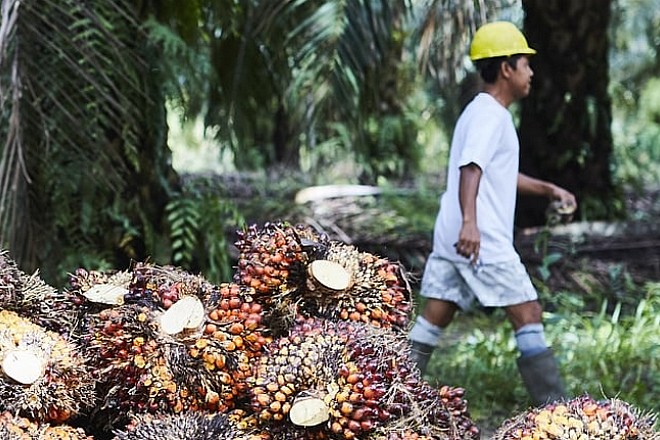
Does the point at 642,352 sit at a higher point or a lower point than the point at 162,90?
lower

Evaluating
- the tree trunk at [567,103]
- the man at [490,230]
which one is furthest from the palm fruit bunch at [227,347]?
the tree trunk at [567,103]

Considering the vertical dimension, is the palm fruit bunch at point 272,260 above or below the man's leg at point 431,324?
above

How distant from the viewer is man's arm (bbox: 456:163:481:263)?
347cm

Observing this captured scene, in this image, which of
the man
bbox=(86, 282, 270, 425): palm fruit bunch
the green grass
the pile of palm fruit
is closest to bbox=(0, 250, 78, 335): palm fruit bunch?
the pile of palm fruit

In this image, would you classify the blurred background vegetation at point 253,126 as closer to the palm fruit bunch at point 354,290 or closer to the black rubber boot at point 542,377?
the black rubber boot at point 542,377

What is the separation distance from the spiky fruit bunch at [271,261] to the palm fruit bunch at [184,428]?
380 mm

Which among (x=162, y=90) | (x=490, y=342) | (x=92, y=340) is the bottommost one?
(x=490, y=342)

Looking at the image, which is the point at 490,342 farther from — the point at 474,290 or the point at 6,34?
the point at 6,34

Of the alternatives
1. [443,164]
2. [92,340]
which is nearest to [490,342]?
[92,340]

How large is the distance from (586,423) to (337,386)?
0.54m

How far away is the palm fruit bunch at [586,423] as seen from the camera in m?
2.00

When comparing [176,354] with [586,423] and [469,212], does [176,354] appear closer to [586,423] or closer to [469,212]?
[586,423]

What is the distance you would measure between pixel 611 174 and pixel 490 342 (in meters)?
2.16

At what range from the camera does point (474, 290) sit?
11.8 ft
